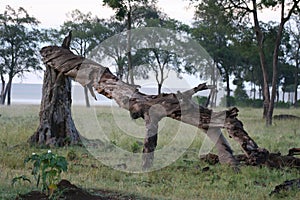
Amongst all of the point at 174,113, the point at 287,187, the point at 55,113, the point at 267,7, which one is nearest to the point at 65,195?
the point at 287,187

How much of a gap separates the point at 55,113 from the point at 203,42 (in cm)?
3246

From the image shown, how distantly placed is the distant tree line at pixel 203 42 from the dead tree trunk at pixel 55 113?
241 inches

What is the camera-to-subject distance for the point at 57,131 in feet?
41.3

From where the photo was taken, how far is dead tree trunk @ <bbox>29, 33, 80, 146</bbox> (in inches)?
487

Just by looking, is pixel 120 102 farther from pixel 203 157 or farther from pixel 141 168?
pixel 203 157

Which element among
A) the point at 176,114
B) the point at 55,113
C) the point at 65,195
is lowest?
the point at 65,195

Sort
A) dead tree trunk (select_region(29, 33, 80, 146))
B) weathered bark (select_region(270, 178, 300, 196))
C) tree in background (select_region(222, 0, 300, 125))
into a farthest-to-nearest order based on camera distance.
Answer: tree in background (select_region(222, 0, 300, 125))
dead tree trunk (select_region(29, 33, 80, 146))
weathered bark (select_region(270, 178, 300, 196))

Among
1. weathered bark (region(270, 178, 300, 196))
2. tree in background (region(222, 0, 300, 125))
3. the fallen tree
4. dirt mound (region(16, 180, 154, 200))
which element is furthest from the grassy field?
tree in background (region(222, 0, 300, 125))

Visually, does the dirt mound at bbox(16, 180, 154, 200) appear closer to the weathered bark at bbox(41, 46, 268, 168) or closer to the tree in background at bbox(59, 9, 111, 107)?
the weathered bark at bbox(41, 46, 268, 168)

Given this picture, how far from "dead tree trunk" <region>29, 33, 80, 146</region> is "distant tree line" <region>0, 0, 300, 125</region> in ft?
20.1

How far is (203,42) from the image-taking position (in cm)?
4369

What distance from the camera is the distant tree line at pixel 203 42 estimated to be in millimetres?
23219

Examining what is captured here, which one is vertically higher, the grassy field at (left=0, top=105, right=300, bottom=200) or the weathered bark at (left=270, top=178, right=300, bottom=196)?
the weathered bark at (left=270, top=178, right=300, bottom=196)

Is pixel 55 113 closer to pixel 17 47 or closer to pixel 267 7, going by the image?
pixel 267 7
